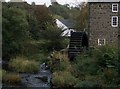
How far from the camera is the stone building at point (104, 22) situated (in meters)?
33.1

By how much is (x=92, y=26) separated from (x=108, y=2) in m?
2.67

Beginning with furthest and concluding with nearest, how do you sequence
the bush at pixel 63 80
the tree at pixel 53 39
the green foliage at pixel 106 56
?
the tree at pixel 53 39
the green foliage at pixel 106 56
the bush at pixel 63 80

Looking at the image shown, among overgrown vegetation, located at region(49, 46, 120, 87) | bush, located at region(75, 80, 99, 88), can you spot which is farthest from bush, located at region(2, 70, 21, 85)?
bush, located at region(75, 80, 99, 88)

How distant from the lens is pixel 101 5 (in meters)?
33.1

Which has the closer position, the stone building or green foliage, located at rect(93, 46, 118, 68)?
green foliage, located at rect(93, 46, 118, 68)

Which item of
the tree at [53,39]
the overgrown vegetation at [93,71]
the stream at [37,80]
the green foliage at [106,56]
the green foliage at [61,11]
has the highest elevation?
the green foliage at [61,11]

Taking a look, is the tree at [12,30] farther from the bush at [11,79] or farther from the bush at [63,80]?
the bush at [63,80]

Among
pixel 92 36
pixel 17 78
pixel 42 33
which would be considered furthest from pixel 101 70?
pixel 42 33

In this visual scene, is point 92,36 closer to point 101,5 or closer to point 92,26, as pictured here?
point 92,26

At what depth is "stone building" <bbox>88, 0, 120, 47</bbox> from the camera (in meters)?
33.1

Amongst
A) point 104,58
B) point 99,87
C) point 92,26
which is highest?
point 92,26

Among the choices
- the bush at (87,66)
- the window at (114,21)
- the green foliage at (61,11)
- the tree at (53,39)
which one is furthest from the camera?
the green foliage at (61,11)

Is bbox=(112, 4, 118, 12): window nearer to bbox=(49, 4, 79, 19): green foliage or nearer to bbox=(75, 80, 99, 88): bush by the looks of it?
bbox=(75, 80, 99, 88): bush

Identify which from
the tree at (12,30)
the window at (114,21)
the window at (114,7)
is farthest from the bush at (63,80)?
the window at (114,7)
